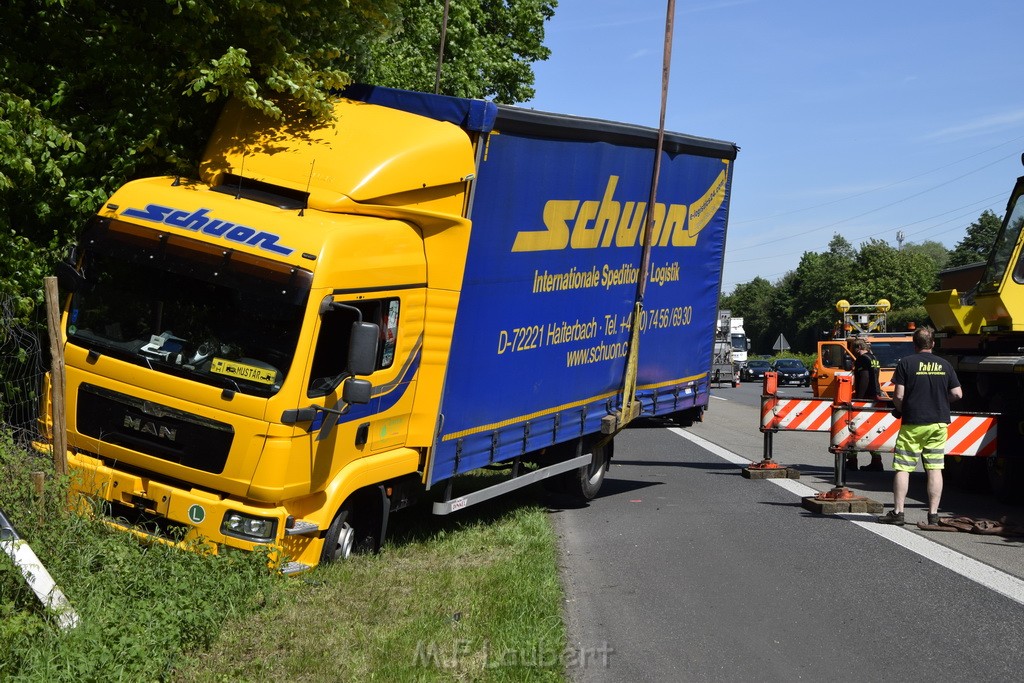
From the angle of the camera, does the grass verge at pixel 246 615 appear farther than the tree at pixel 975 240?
No

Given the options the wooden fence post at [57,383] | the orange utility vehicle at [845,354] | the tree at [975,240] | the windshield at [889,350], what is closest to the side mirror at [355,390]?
the wooden fence post at [57,383]

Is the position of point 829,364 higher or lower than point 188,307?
lower

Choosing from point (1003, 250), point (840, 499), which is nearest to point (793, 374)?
point (1003, 250)

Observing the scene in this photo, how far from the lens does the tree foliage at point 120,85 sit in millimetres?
9008

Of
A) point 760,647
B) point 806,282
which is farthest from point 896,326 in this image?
point 760,647

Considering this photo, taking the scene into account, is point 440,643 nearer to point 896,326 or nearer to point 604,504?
point 604,504

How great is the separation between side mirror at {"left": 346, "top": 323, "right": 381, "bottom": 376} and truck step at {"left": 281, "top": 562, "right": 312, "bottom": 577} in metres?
1.33

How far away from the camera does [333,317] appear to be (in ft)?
25.3

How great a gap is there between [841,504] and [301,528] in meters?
6.34

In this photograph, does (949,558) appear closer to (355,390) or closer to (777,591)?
(777,591)

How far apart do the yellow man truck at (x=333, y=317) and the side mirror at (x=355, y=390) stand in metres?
0.01

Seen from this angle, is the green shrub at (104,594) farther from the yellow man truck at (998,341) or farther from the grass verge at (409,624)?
the yellow man truck at (998,341)

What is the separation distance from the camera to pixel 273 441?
7301 millimetres

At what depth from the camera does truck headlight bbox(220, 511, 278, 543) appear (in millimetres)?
7418
